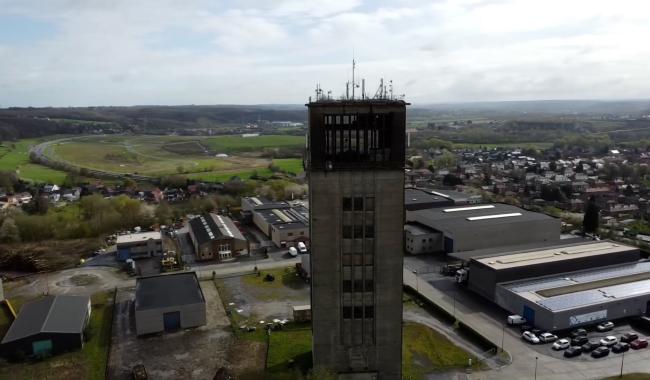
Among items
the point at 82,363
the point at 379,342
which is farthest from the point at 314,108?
the point at 82,363

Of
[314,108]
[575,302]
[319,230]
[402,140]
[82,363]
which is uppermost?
[314,108]

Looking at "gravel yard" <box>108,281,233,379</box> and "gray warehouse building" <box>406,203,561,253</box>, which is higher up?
"gray warehouse building" <box>406,203,561,253</box>

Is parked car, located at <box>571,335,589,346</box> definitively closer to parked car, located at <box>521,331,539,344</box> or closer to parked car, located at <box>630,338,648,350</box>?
parked car, located at <box>521,331,539,344</box>

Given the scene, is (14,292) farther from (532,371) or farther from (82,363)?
(532,371)

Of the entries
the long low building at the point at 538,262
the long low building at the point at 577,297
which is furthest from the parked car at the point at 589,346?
the long low building at the point at 538,262

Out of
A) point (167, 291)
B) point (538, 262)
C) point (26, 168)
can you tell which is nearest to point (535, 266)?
point (538, 262)

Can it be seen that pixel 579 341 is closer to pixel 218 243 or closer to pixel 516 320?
pixel 516 320

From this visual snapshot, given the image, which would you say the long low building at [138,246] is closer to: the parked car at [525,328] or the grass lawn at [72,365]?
the grass lawn at [72,365]

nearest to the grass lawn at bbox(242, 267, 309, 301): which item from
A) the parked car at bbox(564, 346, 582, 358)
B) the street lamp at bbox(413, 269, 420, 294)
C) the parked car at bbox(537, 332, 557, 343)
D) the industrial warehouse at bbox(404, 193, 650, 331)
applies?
the street lamp at bbox(413, 269, 420, 294)
